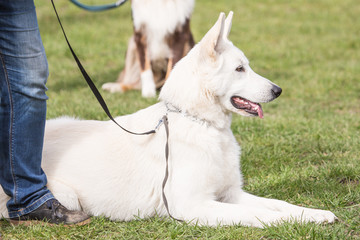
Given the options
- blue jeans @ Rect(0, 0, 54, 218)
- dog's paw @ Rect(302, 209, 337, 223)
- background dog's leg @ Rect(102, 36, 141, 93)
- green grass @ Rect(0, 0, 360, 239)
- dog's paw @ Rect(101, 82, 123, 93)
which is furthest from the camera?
background dog's leg @ Rect(102, 36, 141, 93)

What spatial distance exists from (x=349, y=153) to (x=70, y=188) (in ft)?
8.11

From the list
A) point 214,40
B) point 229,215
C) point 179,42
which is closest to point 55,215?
point 229,215

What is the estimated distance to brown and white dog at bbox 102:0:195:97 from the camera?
6.23m

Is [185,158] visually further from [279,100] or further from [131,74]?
[131,74]

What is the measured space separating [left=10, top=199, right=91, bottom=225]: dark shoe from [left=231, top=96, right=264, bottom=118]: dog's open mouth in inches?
47.2

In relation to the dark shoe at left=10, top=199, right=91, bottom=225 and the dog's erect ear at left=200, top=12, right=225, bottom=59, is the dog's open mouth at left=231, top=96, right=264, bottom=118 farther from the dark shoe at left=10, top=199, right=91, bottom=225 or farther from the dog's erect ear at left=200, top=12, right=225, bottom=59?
the dark shoe at left=10, top=199, right=91, bottom=225

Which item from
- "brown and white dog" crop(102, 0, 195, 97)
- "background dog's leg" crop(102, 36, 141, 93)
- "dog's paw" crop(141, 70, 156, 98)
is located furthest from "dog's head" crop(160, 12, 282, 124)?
"background dog's leg" crop(102, 36, 141, 93)

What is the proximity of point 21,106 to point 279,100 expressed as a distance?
4227mm

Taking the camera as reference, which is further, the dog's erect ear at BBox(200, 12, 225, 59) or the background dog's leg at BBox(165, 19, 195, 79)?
the background dog's leg at BBox(165, 19, 195, 79)

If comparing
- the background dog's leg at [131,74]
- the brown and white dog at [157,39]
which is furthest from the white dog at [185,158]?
the background dog's leg at [131,74]

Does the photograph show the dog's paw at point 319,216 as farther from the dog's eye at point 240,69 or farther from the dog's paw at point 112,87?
the dog's paw at point 112,87

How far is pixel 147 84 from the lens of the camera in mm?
6543

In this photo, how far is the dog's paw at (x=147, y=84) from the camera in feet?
21.3

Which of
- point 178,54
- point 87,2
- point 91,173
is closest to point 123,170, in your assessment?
point 91,173
